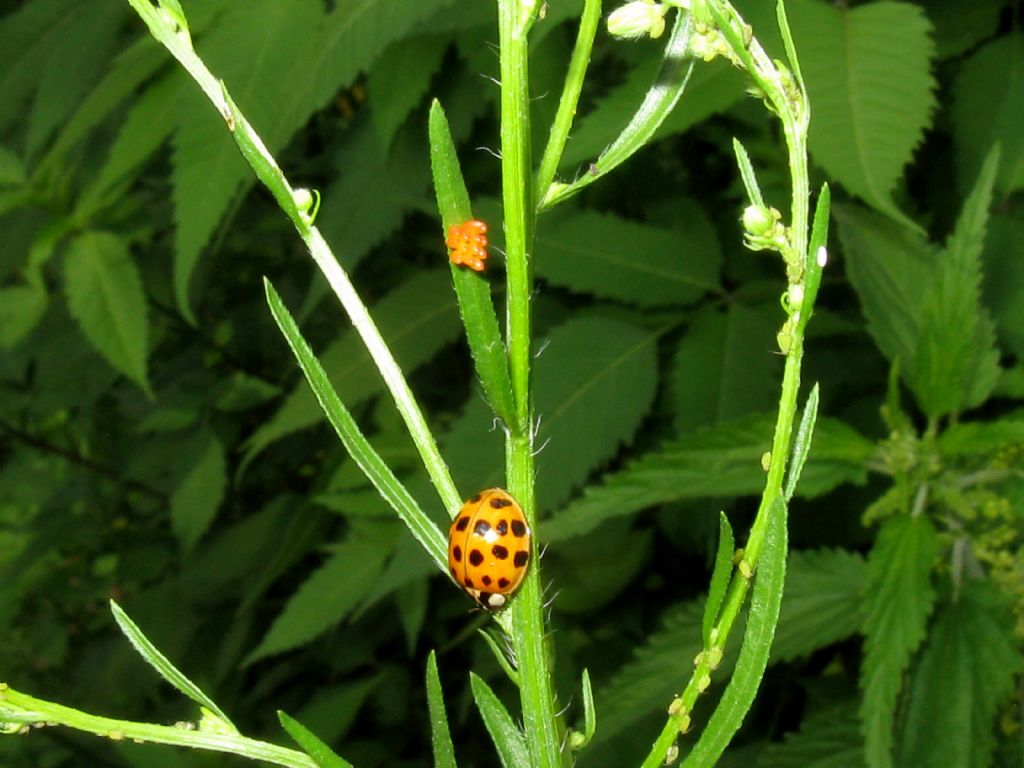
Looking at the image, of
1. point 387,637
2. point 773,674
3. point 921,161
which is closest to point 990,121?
point 921,161

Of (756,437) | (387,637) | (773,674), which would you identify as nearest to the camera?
(756,437)

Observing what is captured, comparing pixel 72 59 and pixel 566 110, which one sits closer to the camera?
pixel 566 110

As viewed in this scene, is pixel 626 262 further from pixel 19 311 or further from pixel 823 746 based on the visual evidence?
pixel 19 311

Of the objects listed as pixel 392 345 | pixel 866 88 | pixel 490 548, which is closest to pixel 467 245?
pixel 490 548

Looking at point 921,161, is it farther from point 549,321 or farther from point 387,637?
point 387,637

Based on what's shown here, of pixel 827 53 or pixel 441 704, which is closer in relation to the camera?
pixel 441 704

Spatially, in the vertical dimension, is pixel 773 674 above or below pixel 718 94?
below

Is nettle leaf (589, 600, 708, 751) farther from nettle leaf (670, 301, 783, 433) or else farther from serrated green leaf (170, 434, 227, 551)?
serrated green leaf (170, 434, 227, 551)

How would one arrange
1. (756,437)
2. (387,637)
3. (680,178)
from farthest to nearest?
1. (387,637)
2. (680,178)
3. (756,437)
